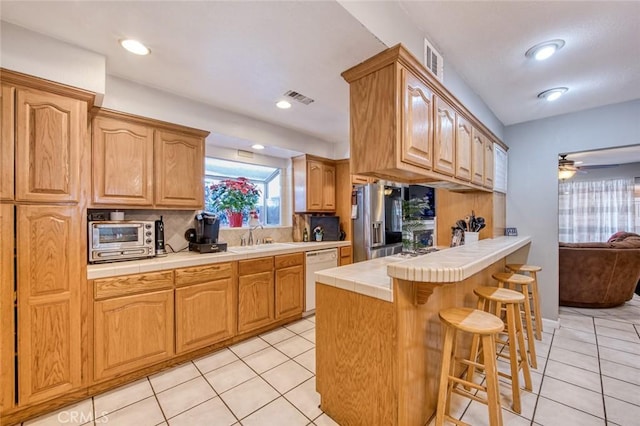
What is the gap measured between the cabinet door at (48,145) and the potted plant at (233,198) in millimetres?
1457

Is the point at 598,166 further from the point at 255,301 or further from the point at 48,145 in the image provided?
the point at 48,145

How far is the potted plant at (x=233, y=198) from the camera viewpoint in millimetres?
3207

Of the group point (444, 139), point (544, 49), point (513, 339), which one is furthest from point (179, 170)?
point (544, 49)

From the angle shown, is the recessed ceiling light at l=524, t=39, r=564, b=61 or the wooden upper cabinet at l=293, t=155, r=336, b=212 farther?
the wooden upper cabinet at l=293, t=155, r=336, b=212

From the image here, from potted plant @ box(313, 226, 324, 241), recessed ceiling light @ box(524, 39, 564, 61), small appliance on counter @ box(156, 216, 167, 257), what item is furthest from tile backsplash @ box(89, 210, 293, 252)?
recessed ceiling light @ box(524, 39, 564, 61)

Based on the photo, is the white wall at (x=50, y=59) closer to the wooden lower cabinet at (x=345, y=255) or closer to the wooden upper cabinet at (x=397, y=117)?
the wooden upper cabinet at (x=397, y=117)

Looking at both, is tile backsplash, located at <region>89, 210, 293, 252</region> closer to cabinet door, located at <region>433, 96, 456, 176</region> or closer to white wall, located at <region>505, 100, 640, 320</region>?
cabinet door, located at <region>433, 96, 456, 176</region>

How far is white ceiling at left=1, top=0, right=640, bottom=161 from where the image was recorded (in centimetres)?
153

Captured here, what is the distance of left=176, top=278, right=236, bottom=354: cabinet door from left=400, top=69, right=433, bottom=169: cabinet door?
2046 mm

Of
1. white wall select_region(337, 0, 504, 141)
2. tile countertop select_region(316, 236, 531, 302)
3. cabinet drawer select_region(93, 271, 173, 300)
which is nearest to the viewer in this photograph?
tile countertop select_region(316, 236, 531, 302)

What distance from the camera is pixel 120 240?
223 cm

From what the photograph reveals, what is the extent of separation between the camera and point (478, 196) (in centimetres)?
330

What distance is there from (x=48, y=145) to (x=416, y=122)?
2.38 m

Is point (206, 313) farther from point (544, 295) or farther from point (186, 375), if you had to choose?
point (544, 295)
